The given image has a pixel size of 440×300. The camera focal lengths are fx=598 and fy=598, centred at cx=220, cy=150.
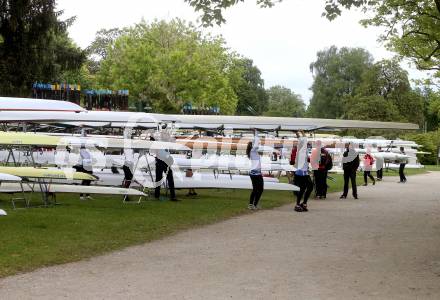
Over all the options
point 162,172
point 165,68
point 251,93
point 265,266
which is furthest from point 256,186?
point 251,93

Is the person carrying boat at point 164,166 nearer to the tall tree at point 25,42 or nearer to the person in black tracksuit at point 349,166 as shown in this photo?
the person in black tracksuit at point 349,166

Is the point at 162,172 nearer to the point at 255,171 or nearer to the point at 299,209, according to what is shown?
the point at 255,171

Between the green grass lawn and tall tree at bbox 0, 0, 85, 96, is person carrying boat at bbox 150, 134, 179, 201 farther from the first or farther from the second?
tall tree at bbox 0, 0, 85, 96

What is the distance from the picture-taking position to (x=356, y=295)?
6.96 metres

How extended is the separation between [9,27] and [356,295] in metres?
23.0

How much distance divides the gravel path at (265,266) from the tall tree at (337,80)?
259 feet

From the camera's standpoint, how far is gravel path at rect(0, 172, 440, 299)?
702 centimetres

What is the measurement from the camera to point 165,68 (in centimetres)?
4309

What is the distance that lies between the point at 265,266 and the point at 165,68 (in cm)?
3562

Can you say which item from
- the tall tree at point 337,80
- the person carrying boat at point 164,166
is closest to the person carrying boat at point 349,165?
the person carrying boat at point 164,166

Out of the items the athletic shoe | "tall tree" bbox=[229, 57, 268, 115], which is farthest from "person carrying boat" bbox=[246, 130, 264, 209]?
"tall tree" bbox=[229, 57, 268, 115]

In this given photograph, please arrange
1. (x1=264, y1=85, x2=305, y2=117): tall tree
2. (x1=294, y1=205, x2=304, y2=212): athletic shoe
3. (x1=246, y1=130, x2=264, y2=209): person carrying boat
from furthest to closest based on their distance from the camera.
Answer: (x1=264, y1=85, x2=305, y2=117): tall tree, (x1=294, y1=205, x2=304, y2=212): athletic shoe, (x1=246, y1=130, x2=264, y2=209): person carrying boat

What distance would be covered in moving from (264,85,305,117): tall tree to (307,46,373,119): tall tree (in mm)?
9896

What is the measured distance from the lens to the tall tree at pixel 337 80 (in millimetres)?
91000
